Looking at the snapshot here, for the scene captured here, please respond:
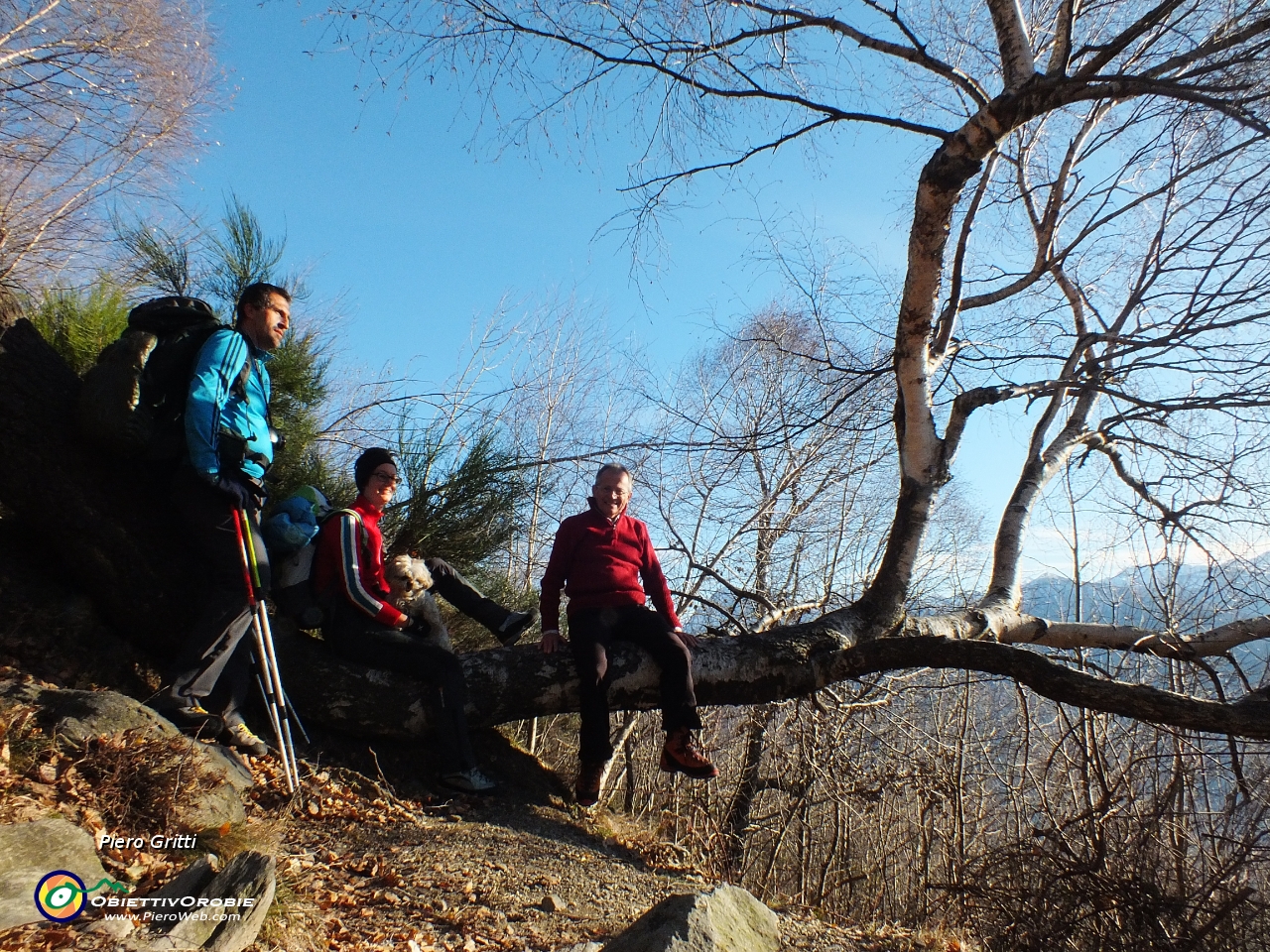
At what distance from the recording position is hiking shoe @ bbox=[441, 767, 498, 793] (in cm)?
380

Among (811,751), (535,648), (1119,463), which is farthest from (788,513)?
(535,648)

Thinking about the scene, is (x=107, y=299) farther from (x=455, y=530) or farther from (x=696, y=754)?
(x=696, y=754)

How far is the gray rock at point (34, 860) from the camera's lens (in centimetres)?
184

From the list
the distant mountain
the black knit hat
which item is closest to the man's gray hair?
the black knit hat

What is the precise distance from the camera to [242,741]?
132 inches

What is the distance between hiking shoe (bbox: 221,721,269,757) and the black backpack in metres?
1.23

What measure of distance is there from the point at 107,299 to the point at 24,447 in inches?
86.7

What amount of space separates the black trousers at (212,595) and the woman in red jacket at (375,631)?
52 centimetres

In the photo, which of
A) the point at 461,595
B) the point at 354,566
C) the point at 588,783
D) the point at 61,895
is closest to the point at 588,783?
the point at 588,783

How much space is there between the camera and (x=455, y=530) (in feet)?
18.4

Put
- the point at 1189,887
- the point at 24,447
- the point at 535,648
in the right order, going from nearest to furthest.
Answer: the point at 1189,887 → the point at 24,447 → the point at 535,648

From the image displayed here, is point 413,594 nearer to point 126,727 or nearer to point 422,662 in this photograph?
point 422,662

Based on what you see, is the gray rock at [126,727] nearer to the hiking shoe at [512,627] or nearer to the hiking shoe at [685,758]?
the hiking shoe at [512,627]

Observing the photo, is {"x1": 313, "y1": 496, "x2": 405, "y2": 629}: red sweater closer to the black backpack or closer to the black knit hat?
the black knit hat
